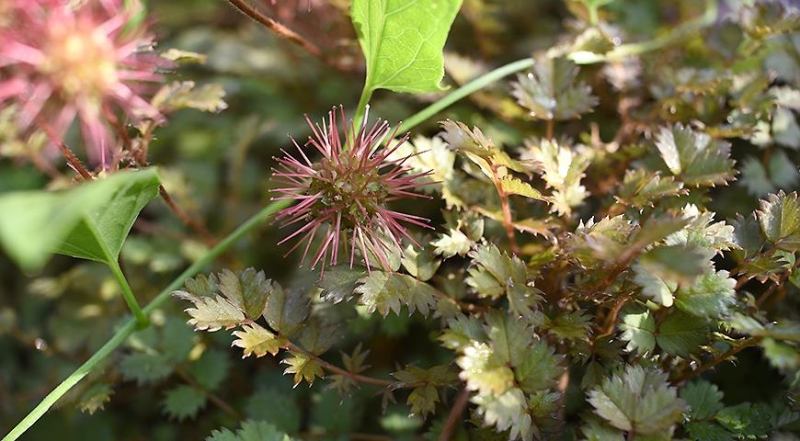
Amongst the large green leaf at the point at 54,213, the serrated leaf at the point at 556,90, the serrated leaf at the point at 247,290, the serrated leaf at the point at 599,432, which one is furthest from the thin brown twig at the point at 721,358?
the large green leaf at the point at 54,213

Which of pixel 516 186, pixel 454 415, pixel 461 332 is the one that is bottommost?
pixel 454 415

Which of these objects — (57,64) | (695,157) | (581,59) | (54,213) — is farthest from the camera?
(581,59)

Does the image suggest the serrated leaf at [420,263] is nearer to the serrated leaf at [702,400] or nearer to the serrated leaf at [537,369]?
→ the serrated leaf at [537,369]

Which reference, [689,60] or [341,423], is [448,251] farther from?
[689,60]

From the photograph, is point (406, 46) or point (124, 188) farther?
point (406, 46)

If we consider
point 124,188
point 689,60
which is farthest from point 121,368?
point 689,60

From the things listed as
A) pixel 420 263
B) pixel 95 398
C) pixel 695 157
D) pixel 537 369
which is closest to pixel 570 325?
pixel 537 369

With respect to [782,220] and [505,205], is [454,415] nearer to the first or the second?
[505,205]
